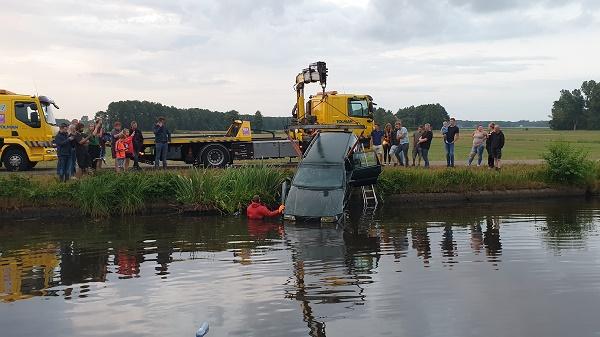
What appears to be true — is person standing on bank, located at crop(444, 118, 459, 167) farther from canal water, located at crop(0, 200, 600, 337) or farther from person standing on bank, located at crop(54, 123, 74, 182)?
person standing on bank, located at crop(54, 123, 74, 182)

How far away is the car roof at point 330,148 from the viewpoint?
19672 millimetres

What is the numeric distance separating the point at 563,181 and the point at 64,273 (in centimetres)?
1847

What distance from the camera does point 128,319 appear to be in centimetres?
959

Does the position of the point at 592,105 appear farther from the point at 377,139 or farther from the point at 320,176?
the point at 320,176

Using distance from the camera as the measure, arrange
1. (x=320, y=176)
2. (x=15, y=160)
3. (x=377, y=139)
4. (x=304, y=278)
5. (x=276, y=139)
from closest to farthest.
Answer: (x=304, y=278) < (x=320, y=176) < (x=377, y=139) < (x=15, y=160) < (x=276, y=139)

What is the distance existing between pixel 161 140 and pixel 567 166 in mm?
14925

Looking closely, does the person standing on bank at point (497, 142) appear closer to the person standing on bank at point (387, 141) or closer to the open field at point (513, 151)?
the open field at point (513, 151)

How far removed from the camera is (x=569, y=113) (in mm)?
160625

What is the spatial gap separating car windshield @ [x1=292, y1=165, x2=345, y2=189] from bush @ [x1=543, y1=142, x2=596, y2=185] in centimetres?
952

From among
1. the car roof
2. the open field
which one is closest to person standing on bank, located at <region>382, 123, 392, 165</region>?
the open field

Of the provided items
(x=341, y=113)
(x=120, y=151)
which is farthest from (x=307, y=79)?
(x=120, y=151)

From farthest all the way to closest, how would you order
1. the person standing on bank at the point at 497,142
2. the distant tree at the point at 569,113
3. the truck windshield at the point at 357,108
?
the distant tree at the point at 569,113 < the truck windshield at the point at 357,108 < the person standing on bank at the point at 497,142

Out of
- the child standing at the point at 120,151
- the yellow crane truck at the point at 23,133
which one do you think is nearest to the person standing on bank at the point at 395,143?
the child standing at the point at 120,151

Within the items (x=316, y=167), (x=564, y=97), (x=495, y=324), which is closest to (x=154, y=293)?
(x=495, y=324)
